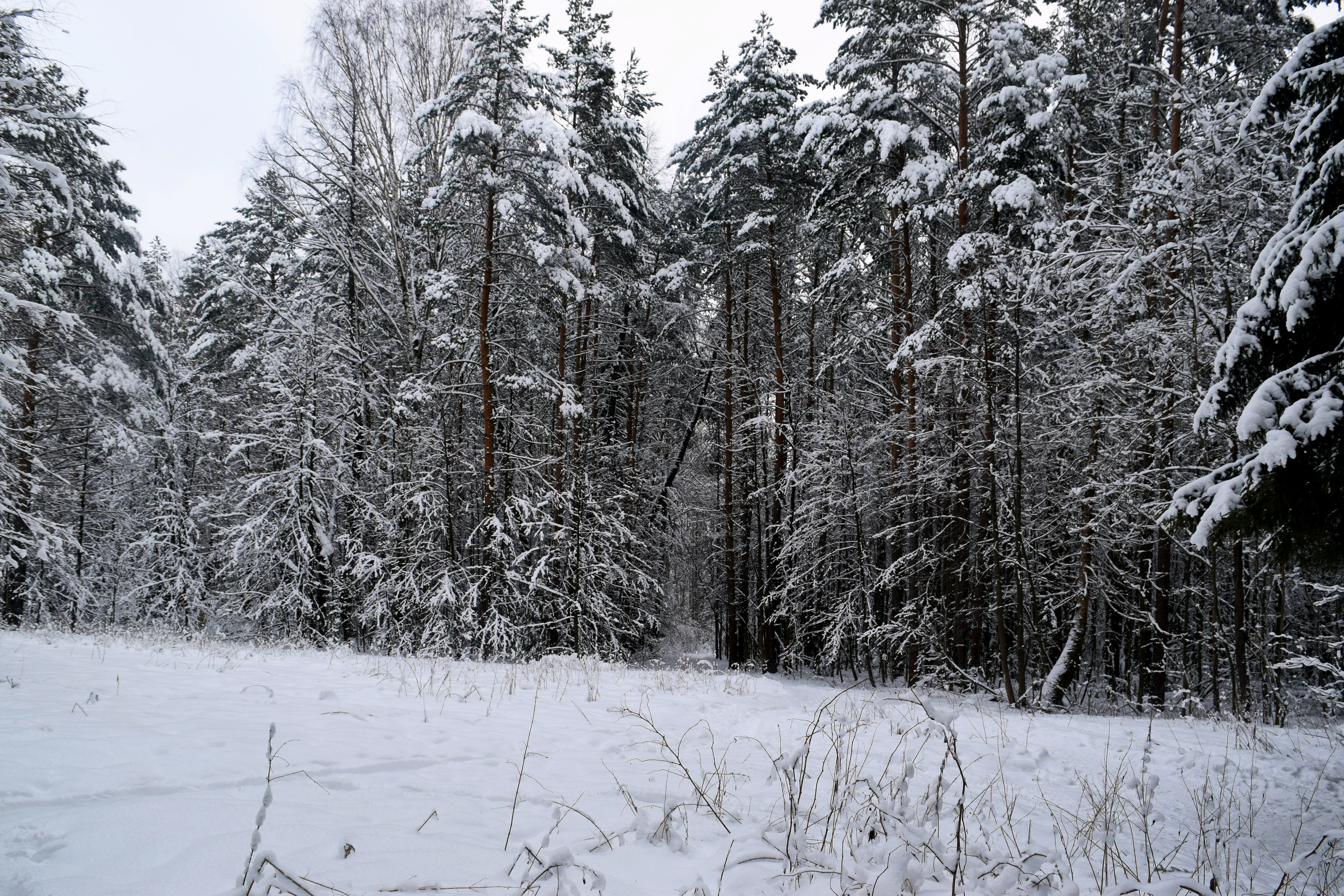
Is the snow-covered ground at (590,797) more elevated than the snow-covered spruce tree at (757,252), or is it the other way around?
the snow-covered spruce tree at (757,252)

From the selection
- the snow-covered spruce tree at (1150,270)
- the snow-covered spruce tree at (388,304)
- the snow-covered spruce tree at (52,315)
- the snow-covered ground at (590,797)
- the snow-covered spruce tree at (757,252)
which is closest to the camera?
the snow-covered ground at (590,797)

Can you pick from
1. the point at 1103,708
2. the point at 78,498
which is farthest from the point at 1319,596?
the point at 78,498

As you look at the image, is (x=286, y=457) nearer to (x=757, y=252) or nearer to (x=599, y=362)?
(x=599, y=362)

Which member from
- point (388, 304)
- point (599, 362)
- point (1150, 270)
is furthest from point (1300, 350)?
point (388, 304)

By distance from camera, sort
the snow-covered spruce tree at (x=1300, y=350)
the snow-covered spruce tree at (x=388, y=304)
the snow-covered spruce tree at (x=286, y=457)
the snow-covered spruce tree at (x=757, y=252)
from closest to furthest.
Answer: the snow-covered spruce tree at (x=1300, y=350) < the snow-covered spruce tree at (x=388, y=304) < the snow-covered spruce tree at (x=286, y=457) < the snow-covered spruce tree at (x=757, y=252)

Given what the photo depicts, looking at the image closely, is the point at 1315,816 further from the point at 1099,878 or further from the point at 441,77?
the point at 441,77

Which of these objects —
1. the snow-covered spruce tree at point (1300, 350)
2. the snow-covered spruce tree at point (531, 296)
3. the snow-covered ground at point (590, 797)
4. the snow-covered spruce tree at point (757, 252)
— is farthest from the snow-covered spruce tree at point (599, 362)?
the snow-covered spruce tree at point (1300, 350)

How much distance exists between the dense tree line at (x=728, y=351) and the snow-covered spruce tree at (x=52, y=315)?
13 cm

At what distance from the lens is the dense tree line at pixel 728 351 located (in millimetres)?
9594

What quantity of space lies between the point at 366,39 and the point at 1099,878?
17.7 meters

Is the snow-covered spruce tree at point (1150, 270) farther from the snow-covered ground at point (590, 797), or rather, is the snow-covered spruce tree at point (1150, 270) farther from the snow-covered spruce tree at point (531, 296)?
the snow-covered spruce tree at point (531, 296)

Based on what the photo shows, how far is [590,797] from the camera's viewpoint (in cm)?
328

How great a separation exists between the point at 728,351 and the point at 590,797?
14.1 m

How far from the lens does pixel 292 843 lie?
2.36 metres
